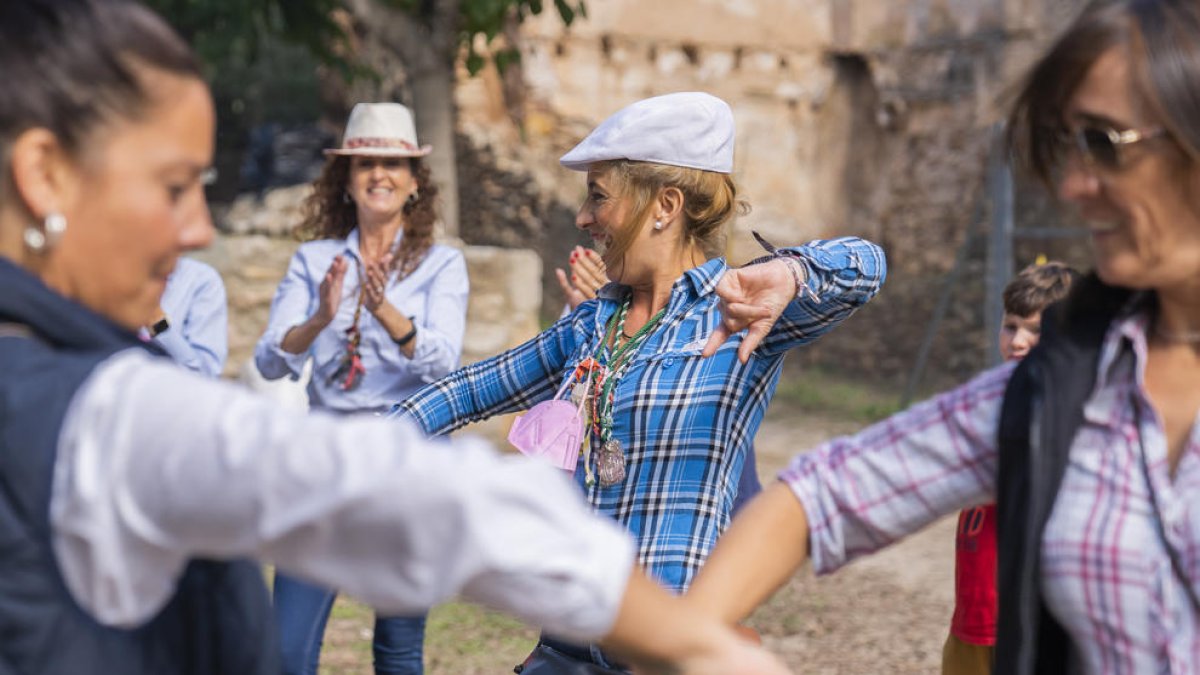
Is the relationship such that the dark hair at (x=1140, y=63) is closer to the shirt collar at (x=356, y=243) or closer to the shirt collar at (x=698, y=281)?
the shirt collar at (x=698, y=281)

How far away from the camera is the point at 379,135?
15.5 ft

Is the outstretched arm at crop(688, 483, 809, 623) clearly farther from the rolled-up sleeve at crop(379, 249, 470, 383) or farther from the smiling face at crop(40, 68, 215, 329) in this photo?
the rolled-up sleeve at crop(379, 249, 470, 383)

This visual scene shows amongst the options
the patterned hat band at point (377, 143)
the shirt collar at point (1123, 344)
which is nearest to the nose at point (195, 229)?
the shirt collar at point (1123, 344)

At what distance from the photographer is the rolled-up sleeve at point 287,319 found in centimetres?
439

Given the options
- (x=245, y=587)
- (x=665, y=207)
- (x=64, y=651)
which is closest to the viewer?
(x=64, y=651)

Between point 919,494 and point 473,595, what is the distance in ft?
2.42

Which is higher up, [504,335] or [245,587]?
[245,587]

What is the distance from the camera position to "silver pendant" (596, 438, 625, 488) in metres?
2.68

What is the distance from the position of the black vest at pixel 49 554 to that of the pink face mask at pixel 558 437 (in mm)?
1287

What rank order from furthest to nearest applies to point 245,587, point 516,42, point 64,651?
1. point 516,42
2. point 245,587
3. point 64,651

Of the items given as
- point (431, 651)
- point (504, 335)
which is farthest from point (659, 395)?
point (504, 335)

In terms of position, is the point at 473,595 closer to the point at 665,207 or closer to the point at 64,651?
the point at 64,651

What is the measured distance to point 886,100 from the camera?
14.0 metres

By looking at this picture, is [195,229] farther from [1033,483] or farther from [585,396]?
[585,396]
